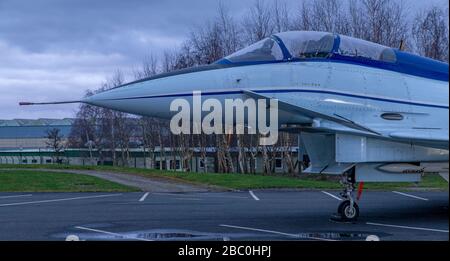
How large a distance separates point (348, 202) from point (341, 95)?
2.10 metres

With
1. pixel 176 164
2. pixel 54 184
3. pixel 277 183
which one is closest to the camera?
pixel 277 183

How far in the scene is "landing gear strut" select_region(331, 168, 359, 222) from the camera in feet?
37.9

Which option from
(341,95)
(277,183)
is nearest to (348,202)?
(341,95)

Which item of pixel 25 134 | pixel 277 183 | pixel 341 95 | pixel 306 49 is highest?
pixel 306 49

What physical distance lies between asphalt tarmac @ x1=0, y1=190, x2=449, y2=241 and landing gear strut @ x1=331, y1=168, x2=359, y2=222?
173mm

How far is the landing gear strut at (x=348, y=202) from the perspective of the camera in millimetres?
11562

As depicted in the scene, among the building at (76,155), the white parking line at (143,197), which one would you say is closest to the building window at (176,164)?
the building at (76,155)

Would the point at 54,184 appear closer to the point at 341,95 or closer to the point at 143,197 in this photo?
the point at 143,197

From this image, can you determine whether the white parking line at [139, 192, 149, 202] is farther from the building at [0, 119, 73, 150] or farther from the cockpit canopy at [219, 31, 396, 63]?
the building at [0, 119, 73, 150]

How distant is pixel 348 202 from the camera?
1179 centimetres

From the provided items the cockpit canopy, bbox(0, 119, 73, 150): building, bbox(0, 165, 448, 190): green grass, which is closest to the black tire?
the cockpit canopy
